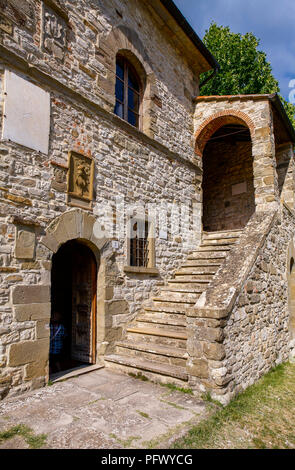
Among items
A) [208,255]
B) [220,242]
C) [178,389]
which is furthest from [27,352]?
[220,242]

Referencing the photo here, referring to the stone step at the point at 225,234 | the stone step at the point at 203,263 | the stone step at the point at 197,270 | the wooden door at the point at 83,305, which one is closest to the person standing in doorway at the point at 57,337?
the wooden door at the point at 83,305

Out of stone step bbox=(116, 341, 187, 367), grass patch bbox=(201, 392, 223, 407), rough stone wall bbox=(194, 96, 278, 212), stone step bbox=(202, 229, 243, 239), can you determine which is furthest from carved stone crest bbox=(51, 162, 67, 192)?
rough stone wall bbox=(194, 96, 278, 212)

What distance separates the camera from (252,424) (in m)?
3.35

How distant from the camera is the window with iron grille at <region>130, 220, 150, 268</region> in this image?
6055 mm

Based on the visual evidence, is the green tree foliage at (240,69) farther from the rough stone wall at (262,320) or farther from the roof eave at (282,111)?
the rough stone wall at (262,320)

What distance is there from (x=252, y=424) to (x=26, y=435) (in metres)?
2.32

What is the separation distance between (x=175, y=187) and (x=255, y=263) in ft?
10.5

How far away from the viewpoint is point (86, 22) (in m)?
5.37

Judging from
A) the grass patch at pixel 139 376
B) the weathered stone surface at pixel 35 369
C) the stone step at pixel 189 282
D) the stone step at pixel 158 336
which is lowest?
the grass patch at pixel 139 376

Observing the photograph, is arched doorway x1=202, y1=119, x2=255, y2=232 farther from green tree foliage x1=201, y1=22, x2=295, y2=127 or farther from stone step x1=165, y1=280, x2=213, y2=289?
stone step x1=165, y1=280, x2=213, y2=289

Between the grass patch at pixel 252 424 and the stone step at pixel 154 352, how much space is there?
83cm

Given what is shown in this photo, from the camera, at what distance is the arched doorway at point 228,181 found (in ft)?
32.8

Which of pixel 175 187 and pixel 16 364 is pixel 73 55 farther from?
pixel 16 364
